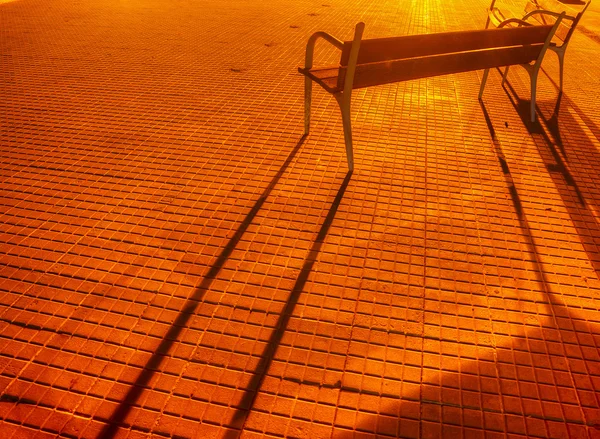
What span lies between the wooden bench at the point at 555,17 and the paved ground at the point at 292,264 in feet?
1.96

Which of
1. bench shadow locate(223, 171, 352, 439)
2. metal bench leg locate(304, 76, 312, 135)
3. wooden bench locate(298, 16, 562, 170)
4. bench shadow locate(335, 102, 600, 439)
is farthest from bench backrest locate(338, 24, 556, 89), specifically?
bench shadow locate(335, 102, 600, 439)

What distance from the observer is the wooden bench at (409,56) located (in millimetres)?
3234

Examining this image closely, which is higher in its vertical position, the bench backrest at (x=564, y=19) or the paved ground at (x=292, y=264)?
the bench backrest at (x=564, y=19)

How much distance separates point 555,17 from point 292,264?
5.59 metres

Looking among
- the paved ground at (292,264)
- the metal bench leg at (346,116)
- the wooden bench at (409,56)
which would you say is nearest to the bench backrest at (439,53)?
the wooden bench at (409,56)

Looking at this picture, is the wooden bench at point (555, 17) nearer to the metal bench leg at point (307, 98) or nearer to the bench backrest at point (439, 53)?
the bench backrest at point (439, 53)

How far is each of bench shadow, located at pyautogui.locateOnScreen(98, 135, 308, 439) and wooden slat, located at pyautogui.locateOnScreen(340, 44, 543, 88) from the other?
3.95ft

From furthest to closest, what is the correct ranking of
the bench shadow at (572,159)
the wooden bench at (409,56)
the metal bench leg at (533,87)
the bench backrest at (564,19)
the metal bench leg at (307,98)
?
the bench backrest at (564,19) → the metal bench leg at (533,87) → the metal bench leg at (307,98) → the wooden bench at (409,56) → the bench shadow at (572,159)

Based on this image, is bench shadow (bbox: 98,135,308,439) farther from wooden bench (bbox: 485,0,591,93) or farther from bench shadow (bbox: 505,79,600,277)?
wooden bench (bbox: 485,0,591,93)

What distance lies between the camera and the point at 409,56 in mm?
3479

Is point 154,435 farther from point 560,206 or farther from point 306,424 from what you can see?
point 560,206

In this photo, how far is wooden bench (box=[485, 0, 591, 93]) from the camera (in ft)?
15.1

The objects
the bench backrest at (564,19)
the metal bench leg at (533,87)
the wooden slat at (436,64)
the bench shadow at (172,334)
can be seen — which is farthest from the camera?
the bench backrest at (564,19)

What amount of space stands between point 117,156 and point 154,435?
8.14ft
